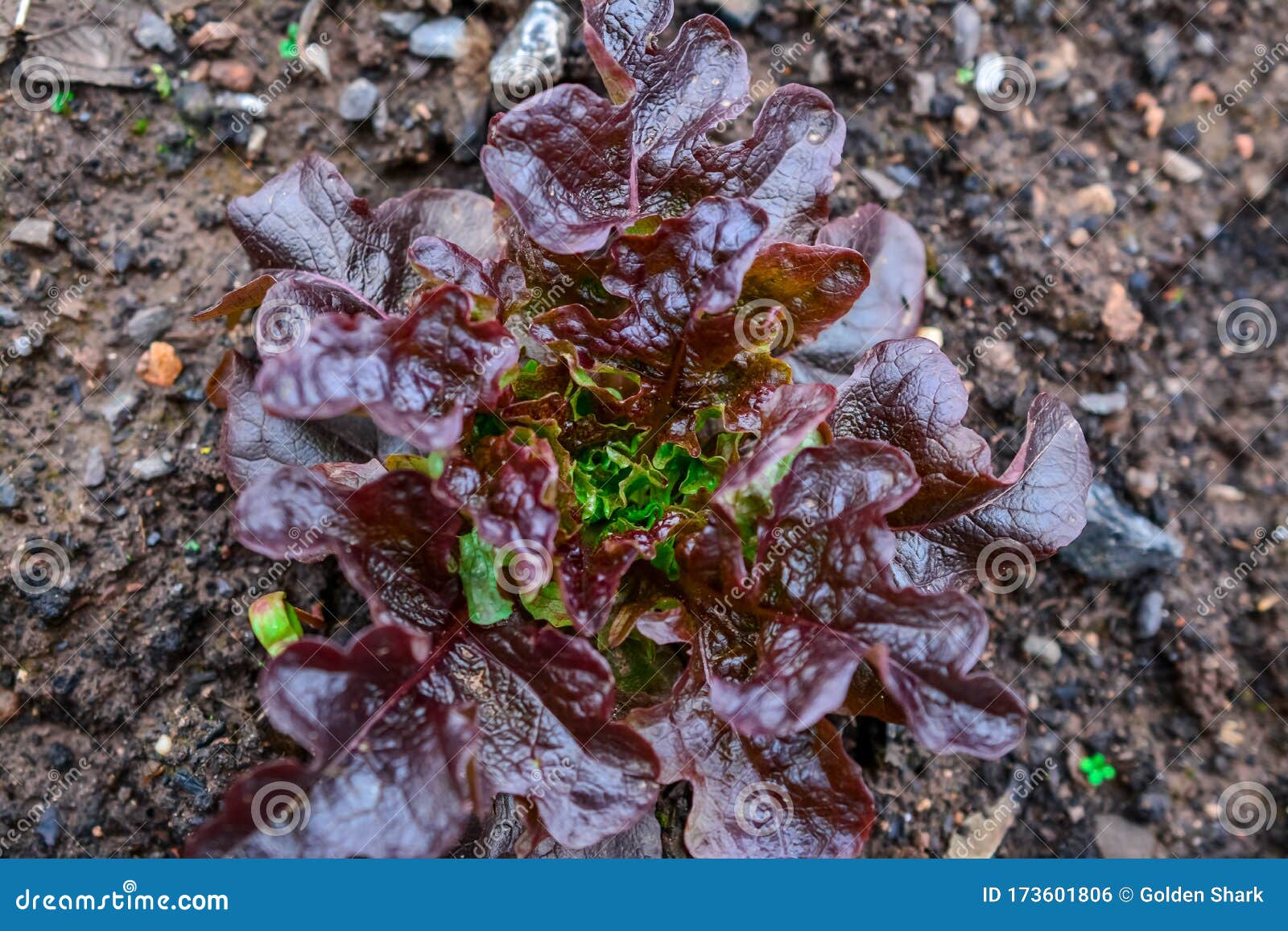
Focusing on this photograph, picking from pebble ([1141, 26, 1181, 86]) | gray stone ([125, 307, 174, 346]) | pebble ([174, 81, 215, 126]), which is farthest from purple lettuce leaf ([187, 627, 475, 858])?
pebble ([1141, 26, 1181, 86])

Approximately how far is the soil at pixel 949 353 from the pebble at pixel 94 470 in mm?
11

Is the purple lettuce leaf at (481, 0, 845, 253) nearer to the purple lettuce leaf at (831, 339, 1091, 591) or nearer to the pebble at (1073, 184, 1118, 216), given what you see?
the purple lettuce leaf at (831, 339, 1091, 591)

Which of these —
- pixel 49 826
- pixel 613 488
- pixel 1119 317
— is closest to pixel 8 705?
pixel 49 826

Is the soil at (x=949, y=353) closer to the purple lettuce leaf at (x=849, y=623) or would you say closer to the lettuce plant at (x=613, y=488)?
the lettuce plant at (x=613, y=488)

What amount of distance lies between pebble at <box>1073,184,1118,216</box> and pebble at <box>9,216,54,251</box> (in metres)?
3.73

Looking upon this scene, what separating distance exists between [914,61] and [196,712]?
3.50 meters

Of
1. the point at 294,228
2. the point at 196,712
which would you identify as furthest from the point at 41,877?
the point at 294,228

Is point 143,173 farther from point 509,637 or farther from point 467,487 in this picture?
point 509,637

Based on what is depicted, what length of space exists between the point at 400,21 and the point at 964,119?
7.18 feet

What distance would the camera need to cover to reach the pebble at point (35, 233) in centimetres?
311

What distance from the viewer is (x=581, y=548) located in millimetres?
2463

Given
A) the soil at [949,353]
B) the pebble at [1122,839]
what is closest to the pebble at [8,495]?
the soil at [949,353]

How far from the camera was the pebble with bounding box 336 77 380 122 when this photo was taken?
3.47 m

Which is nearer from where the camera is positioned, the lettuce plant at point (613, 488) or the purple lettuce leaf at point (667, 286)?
the lettuce plant at point (613, 488)
